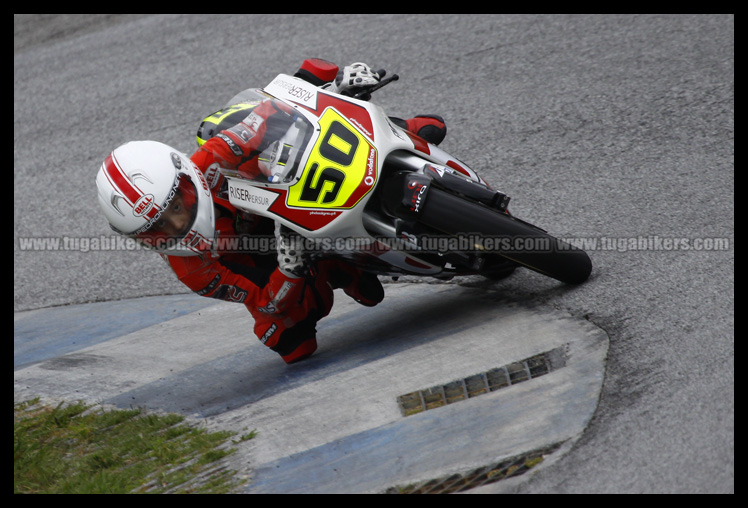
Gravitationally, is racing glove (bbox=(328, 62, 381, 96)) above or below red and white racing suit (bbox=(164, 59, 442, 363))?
above

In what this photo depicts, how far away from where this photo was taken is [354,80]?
414 cm

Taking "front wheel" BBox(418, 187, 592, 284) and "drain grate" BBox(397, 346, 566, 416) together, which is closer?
"drain grate" BBox(397, 346, 566, 416)

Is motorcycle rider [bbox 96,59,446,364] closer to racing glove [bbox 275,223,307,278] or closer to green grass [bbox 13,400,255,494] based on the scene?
racing glove [bbox 275,223,307,278]

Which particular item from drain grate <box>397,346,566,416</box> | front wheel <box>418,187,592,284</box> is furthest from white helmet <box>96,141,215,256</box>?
drain grate <box>397,346,566,416</box>

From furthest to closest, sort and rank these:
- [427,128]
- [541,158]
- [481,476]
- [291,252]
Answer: [541,158]
[427,128]
[291,252]
[481,476]

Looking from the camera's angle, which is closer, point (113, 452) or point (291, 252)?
point (113, 452)

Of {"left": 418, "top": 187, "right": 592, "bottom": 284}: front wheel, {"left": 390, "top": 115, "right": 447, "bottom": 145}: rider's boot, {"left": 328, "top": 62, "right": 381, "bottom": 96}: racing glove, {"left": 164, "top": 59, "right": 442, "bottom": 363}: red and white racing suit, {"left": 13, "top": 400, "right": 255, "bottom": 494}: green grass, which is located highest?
{"left": 328, "top": 62, "right": 381, "bottom": 96}: racing glove

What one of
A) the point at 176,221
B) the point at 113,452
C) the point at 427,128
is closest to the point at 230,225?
the point at 176,221

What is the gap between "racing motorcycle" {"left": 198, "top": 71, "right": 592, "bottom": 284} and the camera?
11.9ft

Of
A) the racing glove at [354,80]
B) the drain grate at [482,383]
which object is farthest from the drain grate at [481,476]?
the racing glove at [354,80]

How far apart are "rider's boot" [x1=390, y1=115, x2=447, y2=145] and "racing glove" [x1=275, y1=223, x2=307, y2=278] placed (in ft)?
3.09

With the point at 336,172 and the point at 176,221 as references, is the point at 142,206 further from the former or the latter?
the point at 336,172

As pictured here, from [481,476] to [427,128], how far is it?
7.07ft
